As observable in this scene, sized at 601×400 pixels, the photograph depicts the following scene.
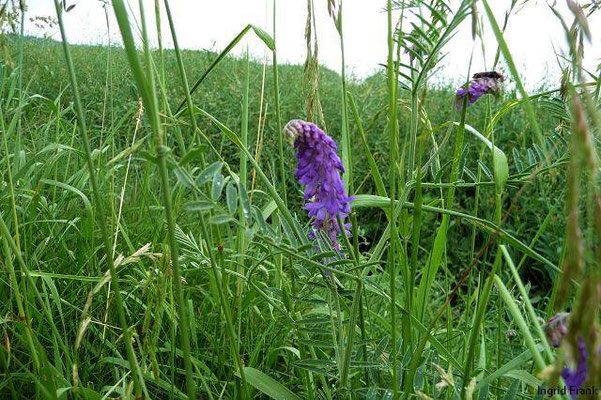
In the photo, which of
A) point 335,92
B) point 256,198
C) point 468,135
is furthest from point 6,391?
point 335,92

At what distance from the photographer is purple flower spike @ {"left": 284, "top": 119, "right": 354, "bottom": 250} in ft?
2.38

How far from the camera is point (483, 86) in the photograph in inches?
38.1

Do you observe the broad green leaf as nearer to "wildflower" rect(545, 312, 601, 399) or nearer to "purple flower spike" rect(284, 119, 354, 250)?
"purple flower spike" rect(284, 119, 354, 250)

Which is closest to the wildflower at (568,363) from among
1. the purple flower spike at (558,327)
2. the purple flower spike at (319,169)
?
the purple flower spike at (558,327)

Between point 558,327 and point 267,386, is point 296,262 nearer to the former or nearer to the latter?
point 267,386

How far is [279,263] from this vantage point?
1213 mm

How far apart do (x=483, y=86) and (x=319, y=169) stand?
36cm

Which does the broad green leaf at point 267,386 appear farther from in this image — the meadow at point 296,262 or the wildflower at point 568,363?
the wildflower at point 568,363

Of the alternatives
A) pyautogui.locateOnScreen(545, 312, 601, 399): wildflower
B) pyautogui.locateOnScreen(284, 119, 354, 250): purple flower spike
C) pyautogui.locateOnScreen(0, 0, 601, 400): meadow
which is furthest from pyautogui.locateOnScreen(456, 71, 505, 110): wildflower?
pyautogui.locateOnScreen(545, 312, 601, 399): wildflower

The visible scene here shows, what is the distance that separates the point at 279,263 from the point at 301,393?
251 mm

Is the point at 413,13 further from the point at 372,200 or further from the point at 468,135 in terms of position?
the point at 468,135

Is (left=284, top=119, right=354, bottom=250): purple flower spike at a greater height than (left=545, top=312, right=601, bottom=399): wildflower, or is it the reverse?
(left=284, top=119, right=354, bottom=250): purple flower spike

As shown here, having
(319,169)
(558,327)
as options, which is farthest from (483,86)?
(558,327)

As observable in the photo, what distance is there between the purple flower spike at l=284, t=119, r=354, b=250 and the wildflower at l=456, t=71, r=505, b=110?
306mm
